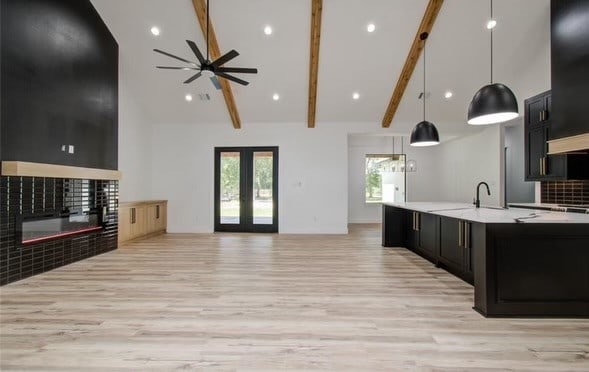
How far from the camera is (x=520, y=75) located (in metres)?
→ 6.11

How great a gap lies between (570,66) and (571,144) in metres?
1.34

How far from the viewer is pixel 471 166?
27.6 feet

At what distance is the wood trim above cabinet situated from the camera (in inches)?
140

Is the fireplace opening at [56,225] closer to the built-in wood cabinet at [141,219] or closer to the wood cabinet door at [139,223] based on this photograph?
the built-in wood cabinet at [141,219]

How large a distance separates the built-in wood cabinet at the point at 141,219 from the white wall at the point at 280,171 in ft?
1.21

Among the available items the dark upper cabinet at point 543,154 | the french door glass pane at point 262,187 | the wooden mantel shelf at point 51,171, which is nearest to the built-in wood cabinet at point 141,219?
the wooden mantel shelf at point 51,171

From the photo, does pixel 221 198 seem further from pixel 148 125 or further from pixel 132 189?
pixel 148 125

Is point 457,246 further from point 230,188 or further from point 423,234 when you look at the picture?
point 230,188

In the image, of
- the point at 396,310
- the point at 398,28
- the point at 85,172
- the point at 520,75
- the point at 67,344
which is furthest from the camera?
the point at 520,75

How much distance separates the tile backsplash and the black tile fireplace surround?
8650 millimetres

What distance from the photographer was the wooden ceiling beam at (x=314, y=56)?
493 centimetres

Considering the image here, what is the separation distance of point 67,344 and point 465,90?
7.91m

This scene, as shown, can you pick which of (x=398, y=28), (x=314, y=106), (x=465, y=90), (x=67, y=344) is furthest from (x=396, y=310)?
(x=465, y=90)

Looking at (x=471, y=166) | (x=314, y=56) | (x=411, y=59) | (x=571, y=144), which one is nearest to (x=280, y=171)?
(x=314, y=56)
